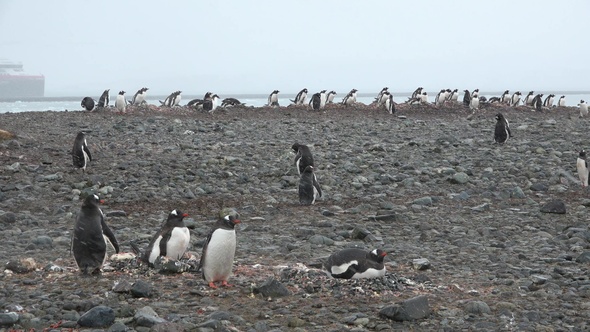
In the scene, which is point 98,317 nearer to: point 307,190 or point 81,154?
point 307,190

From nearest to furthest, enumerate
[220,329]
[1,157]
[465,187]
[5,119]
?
1. [220,329]
2. [465,187]
3. [1,157]
4. [5,119]

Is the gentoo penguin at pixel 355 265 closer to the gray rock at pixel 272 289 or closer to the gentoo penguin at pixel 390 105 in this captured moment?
the gray rock at pixel 272 289

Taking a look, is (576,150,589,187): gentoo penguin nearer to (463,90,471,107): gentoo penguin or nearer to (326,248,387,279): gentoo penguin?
(326,248,387,279): gentoo penguin

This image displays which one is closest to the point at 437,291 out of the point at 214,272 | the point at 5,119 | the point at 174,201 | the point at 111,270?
the point at 214,272

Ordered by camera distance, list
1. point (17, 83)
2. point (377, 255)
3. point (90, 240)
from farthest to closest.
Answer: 1. point (17, 83)
2. point (90, 240)
3. point (377, 255)

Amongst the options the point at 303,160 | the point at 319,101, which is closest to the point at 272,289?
the point at 303,160

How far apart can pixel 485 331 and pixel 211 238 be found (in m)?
2.25

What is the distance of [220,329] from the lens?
423 cm

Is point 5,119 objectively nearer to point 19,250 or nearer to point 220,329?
point 19,250

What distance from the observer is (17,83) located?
4990 inches

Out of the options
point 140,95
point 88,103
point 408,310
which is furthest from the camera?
point 140,95

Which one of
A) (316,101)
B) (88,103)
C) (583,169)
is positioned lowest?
(88,103)

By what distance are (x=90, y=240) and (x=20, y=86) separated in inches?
5245

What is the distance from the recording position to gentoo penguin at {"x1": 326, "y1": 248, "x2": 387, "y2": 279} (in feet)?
17.5
